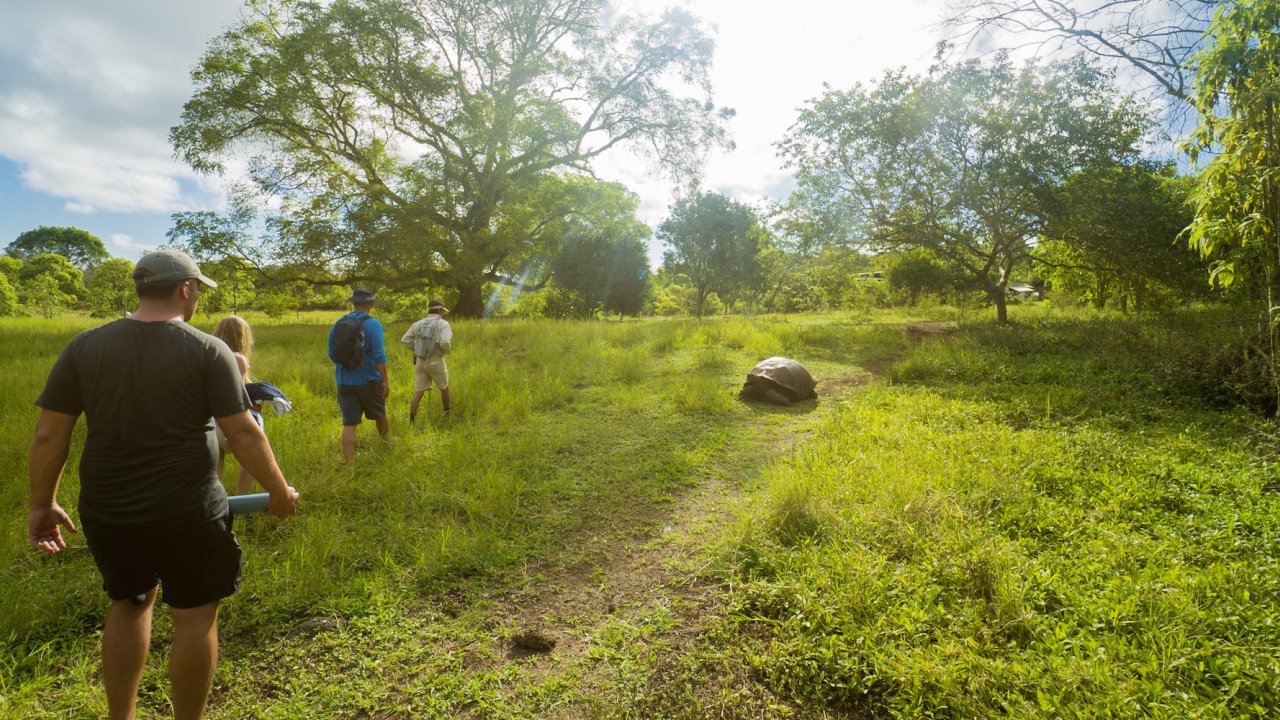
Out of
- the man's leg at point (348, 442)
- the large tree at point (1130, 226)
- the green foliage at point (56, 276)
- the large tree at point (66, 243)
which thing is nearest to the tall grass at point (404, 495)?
the man's leg at point (348, 442)

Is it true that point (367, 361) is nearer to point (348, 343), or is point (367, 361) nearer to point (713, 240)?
point (348, 343)

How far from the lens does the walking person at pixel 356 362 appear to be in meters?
5.66

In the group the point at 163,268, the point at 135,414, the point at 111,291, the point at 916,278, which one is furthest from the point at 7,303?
the point at 916,278

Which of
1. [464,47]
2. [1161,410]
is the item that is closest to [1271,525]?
[1161,410]

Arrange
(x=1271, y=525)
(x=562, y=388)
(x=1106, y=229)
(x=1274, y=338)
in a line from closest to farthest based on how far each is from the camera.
→ (x=1271, y=525) → (x=1274, y=338) → (x=562, y=388) → (x=1106, y=229)

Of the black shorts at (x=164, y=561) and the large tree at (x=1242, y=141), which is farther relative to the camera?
the large tree at (x=1242, y=141)

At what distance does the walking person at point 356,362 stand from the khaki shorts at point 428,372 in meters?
1.38

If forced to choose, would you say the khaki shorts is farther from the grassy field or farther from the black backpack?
the black backpack

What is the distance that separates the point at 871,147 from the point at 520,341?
12314 mm

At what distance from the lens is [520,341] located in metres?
13.9

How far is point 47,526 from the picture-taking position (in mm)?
2271

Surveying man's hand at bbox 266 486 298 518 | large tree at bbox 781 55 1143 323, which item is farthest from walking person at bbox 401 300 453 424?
large tree at bbox 781 55 1143 323

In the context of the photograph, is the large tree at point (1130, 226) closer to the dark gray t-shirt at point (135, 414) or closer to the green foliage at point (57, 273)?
the dark gray t-shirt at point (135, 414)

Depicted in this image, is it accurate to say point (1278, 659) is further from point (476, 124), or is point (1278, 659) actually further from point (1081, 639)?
point (476, 124)
